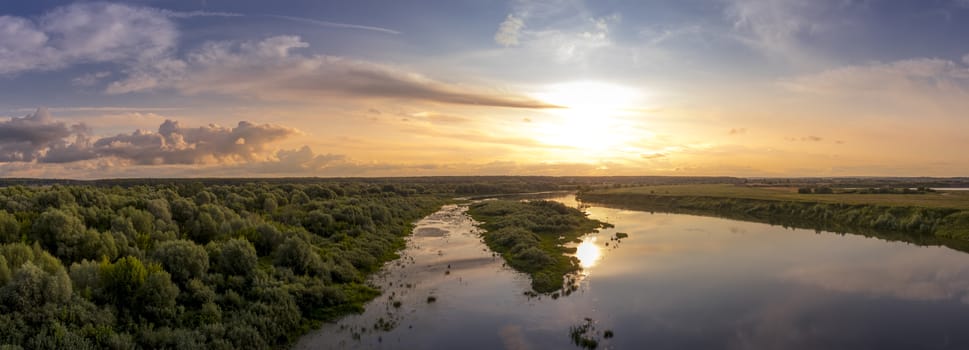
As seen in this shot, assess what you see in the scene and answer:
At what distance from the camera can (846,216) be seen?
63719 millimetres

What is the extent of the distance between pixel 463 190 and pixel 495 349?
5533 inches

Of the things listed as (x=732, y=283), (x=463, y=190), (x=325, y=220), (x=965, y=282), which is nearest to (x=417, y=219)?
(x=325, y=220)

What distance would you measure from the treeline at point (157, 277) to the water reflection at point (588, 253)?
1609 cm

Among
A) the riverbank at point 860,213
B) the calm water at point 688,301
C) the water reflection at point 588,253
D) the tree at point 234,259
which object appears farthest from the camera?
the riverbank at point 860,213

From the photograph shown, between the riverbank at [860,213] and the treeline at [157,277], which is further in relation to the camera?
the riverbank at [860,213]

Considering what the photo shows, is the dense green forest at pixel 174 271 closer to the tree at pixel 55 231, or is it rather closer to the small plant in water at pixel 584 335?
the tree at pixel 55 231

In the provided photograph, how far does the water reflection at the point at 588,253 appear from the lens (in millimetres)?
36791

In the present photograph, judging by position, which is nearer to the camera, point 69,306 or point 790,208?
point 69,306

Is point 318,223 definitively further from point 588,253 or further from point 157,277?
point 157,277

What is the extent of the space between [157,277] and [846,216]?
252 feet

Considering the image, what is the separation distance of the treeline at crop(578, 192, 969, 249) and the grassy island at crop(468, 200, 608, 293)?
1125 inches

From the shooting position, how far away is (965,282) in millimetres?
30734

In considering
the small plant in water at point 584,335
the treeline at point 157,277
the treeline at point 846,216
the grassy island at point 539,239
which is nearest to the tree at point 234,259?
the treeline at point 157,277

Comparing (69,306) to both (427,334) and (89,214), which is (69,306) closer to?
(427,334)
